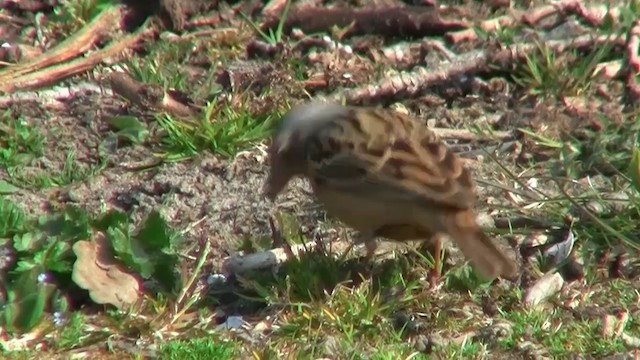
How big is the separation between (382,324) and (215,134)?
2.00m

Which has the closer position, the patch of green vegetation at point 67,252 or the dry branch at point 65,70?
the patch of green vegetation at point 67,252

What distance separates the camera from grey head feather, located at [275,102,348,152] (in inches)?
272

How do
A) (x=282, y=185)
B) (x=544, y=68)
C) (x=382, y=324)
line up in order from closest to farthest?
1. (x=382, y=324)
2. (x=282, y=185)
3. (x=544, y=68)

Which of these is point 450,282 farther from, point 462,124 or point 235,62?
point 235,62

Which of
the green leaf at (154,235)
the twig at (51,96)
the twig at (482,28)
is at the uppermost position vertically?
the green leaf at (154,235)

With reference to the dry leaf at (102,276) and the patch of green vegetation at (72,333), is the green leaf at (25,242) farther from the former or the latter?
the patch of green vegetation at (72,333)

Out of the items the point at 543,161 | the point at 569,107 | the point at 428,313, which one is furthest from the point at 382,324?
the point at 569,107

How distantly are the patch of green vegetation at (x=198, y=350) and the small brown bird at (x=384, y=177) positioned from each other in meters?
0.94

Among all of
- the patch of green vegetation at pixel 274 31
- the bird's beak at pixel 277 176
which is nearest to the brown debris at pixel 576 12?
the patch of green vegetation at pixel 274 31

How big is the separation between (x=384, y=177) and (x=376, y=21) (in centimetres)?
274

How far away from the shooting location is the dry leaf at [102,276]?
6.35 metres

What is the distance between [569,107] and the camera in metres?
8.09

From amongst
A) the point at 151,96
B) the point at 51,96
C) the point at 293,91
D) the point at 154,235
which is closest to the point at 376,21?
the point at 293,91

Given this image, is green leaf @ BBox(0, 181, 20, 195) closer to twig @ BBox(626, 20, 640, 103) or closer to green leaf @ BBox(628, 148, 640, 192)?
green leaf @ BBox(628, 148, 640, 192)
